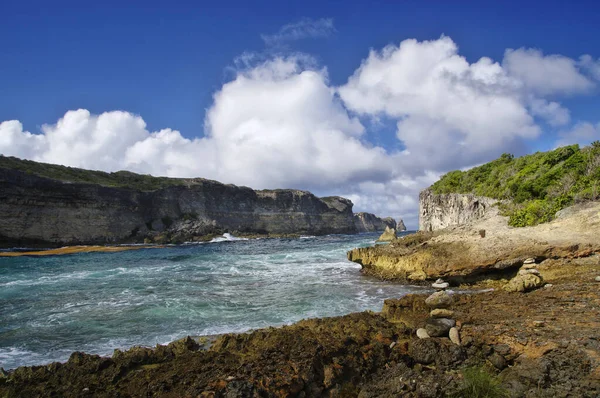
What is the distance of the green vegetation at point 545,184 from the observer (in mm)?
17375

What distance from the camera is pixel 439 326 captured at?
269 inches

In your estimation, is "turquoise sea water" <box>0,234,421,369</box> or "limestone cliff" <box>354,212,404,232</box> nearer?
"turquoise sea water" <box>0,234,421,369</box>

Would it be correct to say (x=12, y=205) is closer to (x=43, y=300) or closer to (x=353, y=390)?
(x=43, y=300)

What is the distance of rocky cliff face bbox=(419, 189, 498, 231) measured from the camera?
27000mm

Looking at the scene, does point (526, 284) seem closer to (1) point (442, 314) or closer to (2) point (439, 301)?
(2) point (439, 301)

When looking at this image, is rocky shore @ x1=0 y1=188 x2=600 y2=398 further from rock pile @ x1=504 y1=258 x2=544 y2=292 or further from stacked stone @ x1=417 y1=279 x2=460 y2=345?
rock pile @ x1=504 y1=258 x2=544 y2=292

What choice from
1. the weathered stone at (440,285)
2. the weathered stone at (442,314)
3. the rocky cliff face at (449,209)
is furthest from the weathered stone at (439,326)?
the rocky cliff face at (449,209)

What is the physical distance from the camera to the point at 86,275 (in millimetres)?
21750

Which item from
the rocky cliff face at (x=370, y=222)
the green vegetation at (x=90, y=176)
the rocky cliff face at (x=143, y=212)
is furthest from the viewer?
the rocky cliff face at (x=370, y=222)

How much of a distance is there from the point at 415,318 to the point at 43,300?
1473cm

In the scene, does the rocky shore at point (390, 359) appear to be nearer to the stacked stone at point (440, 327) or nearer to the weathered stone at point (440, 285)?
the stacked stone at point (440, 327)

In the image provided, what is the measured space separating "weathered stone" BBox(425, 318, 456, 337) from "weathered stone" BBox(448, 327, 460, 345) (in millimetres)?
126

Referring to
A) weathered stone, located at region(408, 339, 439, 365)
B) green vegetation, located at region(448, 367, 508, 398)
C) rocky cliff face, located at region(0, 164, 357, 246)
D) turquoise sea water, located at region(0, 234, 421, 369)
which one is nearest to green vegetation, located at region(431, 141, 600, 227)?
turquoise sea water, located at region(0, 234, 421, 369)

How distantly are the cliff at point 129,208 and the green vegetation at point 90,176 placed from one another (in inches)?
5.6
